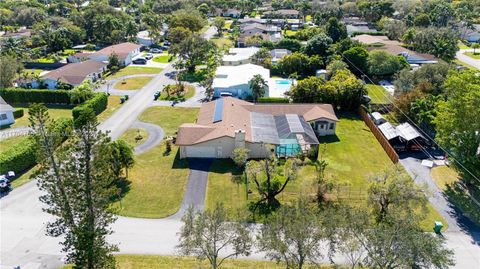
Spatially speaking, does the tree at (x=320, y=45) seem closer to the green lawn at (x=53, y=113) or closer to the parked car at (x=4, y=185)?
the green lawn at (x=53, y=113)

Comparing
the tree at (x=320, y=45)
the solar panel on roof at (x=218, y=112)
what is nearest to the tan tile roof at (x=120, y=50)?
the solar panel on roof at (x=218, y=112)

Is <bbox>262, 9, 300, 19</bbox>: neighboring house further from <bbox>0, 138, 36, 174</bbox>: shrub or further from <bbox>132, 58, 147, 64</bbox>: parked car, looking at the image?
<bbox>0, 138, 36, 174</bbox>: shrub

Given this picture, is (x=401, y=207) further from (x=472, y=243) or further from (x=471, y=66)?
(x=471, y=66)

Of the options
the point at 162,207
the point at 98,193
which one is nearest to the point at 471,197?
the point at 162,207

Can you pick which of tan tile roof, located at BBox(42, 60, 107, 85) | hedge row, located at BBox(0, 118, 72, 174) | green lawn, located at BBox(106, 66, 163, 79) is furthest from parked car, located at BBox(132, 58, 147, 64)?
hedge row, located at BBox(0, 118, 72, 174)

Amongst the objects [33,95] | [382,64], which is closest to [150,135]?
[33,95]

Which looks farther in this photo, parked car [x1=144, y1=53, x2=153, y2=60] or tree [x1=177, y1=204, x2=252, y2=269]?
parked car [x1=144, y1=53, x2=153, y2=60]
